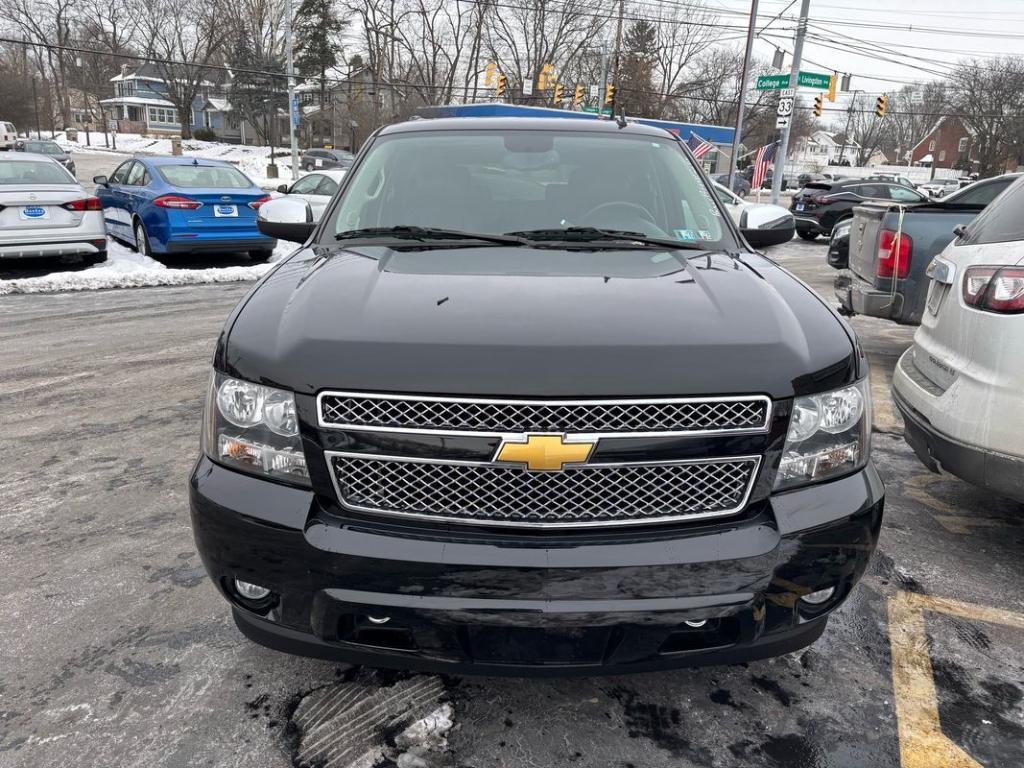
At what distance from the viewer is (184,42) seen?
71062 millimetres

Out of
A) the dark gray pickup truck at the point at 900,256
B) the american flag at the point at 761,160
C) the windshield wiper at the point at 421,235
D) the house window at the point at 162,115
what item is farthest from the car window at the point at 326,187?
the house window at the point at 162,115

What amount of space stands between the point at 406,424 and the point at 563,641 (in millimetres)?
673

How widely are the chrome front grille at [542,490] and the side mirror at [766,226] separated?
75.9 inches

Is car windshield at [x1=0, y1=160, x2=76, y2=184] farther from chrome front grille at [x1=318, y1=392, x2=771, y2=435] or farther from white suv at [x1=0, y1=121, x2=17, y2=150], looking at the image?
white suv at [x1=0, y1=121, x2=17, y2=150]

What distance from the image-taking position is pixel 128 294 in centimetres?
915

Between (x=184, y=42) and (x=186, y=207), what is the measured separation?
2845 inches

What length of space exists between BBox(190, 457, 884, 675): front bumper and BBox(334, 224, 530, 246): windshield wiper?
4.28 ft

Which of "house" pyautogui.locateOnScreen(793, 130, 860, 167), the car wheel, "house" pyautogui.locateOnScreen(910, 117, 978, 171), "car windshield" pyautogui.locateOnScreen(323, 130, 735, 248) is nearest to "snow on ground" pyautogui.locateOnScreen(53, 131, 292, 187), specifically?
the car wheel

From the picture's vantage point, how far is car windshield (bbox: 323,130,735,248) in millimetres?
3150

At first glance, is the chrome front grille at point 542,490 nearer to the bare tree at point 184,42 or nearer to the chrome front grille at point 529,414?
the chrome front grille at point 529,414

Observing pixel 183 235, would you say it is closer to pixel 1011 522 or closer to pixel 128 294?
pixel 128 294

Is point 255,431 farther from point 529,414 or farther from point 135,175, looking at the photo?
point 135,175

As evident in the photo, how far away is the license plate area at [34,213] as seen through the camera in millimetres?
9492

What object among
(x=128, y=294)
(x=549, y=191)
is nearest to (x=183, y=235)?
(x=128, y=294)
